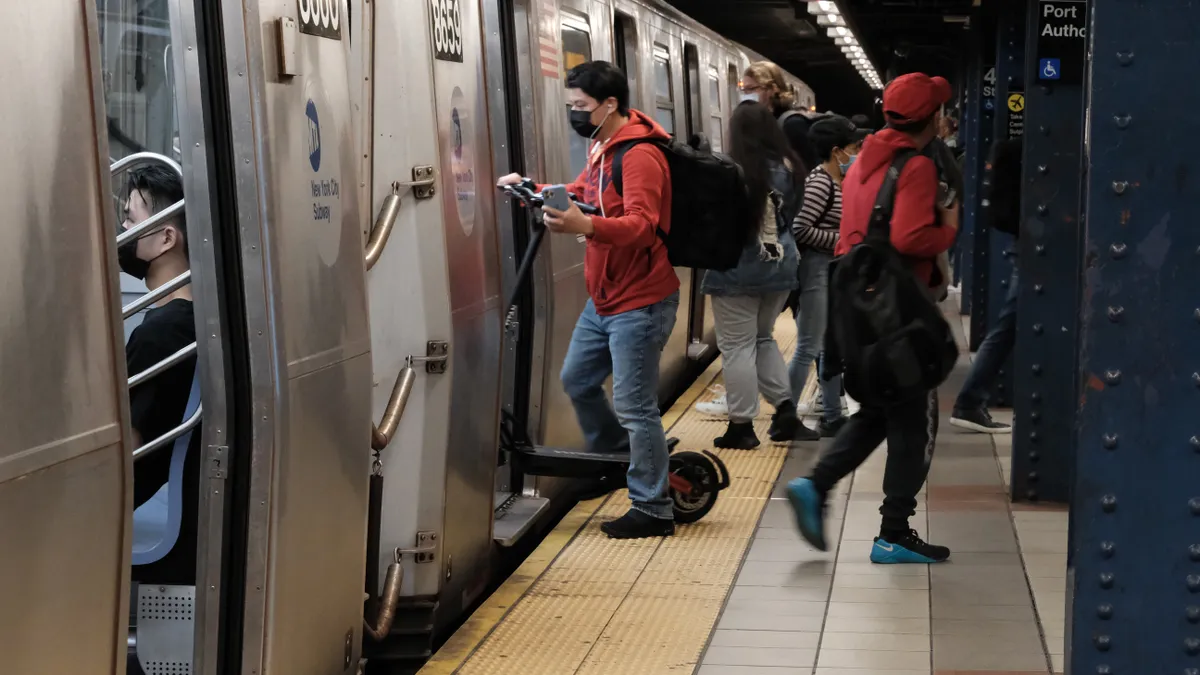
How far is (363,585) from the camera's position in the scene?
4.12 meters

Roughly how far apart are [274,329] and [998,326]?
5.44m

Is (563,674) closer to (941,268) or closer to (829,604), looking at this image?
(829,604)

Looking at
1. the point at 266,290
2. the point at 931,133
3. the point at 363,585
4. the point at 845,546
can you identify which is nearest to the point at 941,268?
the point at 931,133

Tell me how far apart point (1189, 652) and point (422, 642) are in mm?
2357

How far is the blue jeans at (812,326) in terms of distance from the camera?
7988 mm

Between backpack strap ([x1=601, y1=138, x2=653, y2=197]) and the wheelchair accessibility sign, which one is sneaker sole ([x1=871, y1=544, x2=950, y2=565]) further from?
the wheelchair accessibility sign

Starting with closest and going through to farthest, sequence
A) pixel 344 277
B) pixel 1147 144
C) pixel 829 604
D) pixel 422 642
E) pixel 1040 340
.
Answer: pixel 1147 144 < pixel 344 277 < pixel 422 642 < pixel 829 604 < pixel 1040 340

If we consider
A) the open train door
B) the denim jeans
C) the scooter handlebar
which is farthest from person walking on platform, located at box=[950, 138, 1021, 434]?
the open train door

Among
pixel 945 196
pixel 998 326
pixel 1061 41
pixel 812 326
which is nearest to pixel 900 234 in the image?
pixel 945 196

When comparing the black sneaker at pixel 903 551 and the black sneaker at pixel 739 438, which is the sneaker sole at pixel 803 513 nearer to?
the black sneaker at pixel 903 551

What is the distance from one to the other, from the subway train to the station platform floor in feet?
0.85

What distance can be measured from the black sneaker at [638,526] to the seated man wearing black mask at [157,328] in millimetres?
2526

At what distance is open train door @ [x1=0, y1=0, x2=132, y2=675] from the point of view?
230 centimetres

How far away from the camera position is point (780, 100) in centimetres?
822
